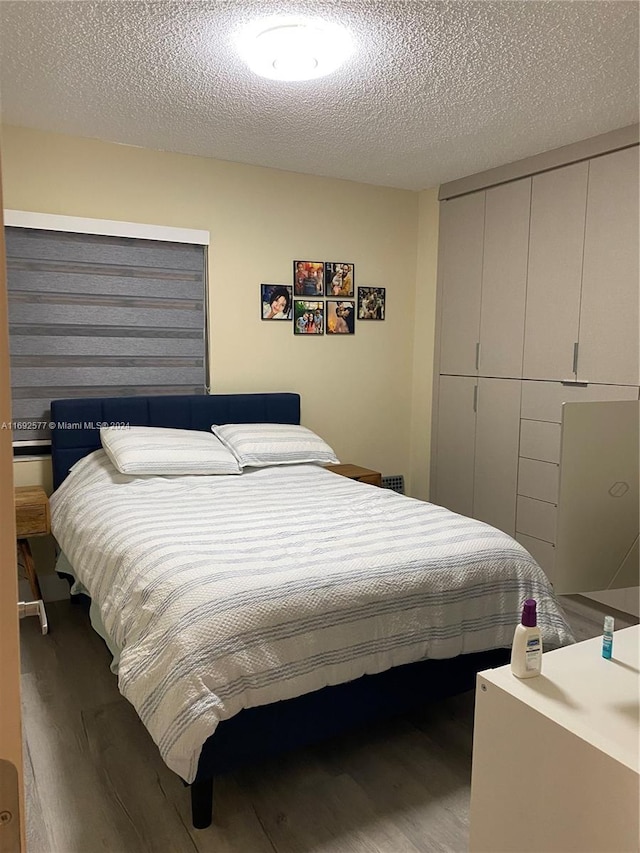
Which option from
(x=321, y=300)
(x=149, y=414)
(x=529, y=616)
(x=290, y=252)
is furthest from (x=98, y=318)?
(x=529, y=616)

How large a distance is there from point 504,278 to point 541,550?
5.46 feet

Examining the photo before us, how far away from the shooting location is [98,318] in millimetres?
3738

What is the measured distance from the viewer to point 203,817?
1939 millimetres

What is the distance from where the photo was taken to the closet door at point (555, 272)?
3652 millimetres

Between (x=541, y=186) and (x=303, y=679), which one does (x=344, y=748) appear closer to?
(x=303, y=679)

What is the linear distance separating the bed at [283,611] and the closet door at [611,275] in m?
1.40

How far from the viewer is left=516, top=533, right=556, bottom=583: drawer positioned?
3885 mm

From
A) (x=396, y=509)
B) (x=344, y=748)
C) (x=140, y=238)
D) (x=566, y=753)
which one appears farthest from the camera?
(x=140, y=238)

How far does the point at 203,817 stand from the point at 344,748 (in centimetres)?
59

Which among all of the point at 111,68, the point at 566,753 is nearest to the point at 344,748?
the point at 566,753

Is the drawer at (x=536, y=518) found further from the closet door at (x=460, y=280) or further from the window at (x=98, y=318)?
the window at (x=98, y=318)

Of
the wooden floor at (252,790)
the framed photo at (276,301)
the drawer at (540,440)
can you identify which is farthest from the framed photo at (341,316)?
the wooden floor at (252,790)

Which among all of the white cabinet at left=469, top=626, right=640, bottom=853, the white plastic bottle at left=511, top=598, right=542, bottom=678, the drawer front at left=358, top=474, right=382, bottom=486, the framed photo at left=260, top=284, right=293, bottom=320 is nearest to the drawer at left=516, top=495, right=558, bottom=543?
the drawer front at left=358, top=474, right=382, bottom=486

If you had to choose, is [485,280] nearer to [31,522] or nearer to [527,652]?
[31,522]
